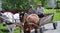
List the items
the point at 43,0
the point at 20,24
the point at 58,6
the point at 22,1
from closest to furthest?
the point at 20,24
the point at 22,1
the point at 43,0
the point at 58,6

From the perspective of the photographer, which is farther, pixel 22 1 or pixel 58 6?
pixel 58 6

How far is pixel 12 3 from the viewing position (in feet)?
58.4

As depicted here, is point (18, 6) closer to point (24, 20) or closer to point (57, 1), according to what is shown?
point (24, 20)


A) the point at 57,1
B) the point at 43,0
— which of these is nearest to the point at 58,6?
the point at 57,1

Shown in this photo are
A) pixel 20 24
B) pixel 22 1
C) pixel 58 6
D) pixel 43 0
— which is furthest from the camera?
pixel 58 6

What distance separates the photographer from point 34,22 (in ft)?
15.8

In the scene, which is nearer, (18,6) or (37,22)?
(37,22)

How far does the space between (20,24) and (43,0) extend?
2029 cm

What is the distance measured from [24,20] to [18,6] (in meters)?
13.1

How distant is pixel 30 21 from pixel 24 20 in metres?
0.12

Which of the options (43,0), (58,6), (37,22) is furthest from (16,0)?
(58,6)

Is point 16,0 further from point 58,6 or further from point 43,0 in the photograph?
point 58,6

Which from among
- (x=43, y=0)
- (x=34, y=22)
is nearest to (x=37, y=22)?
(x=34, y=22)

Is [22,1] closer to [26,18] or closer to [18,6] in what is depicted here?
[18,6]
